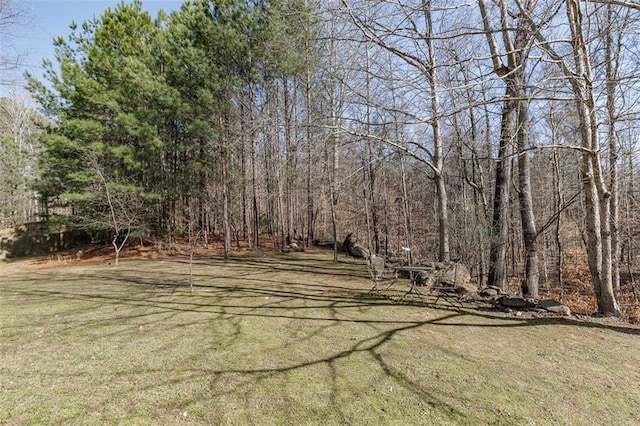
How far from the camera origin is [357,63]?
4.93 m

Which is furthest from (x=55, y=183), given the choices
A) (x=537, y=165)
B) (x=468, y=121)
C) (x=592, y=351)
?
(x=537, y=165)

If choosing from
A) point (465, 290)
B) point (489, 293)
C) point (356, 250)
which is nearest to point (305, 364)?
point (465, 290)

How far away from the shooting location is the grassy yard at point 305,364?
2.25 metres

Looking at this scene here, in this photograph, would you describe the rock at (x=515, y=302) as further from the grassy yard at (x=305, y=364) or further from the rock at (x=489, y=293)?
the rock at (x=489, y=293)

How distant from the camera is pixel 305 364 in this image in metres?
2.99

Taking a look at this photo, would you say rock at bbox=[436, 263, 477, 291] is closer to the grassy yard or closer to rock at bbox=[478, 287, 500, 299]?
rock at bbox=[478, 287, 500, 299]

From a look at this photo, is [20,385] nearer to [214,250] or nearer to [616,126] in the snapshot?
[616,126]

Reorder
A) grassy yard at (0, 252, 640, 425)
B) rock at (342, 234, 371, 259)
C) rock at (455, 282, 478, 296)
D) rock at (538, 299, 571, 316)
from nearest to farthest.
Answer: grassy yard at (0, 252, 640, 425), rock at (538, 299, 571, 316), rock at (455, 282, 478, 296), rock at (342, 234, 371, 259)

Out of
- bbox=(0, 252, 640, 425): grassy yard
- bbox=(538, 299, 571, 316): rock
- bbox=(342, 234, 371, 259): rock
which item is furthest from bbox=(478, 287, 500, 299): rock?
bbox=(342, 234, 371, 259): rock

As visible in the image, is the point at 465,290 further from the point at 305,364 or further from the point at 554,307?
the point at 305,364

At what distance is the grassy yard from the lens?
225cm

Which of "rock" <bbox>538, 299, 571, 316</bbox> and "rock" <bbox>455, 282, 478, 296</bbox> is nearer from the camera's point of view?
"rock" <bbox>538, 299, 571, 316</bbox>

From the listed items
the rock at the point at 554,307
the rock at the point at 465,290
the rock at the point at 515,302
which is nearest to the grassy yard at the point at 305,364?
the rock at the point at 554,307

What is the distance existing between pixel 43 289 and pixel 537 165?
1620 centimetres
